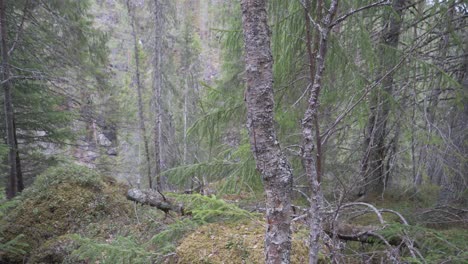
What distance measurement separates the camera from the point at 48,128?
26.3ft

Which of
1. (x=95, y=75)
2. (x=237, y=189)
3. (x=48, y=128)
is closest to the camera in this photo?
(x=237, y=189)

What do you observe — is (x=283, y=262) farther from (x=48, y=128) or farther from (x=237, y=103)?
(x=48, y=128)

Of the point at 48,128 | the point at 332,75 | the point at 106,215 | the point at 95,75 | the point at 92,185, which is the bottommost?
the point at 106,215

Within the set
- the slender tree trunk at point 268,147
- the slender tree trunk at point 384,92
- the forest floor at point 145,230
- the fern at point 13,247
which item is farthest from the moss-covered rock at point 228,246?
the fern at point 13,247

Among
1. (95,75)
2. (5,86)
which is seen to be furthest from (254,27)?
(95,75)

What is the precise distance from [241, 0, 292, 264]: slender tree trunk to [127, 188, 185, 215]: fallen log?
7.64ft

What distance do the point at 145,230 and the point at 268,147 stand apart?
3003 millimetres

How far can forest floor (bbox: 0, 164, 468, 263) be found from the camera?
267 centimetres

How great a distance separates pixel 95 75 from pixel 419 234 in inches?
323

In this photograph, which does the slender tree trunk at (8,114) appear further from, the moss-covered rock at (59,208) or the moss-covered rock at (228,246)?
the moss-covered rock at (228,246)

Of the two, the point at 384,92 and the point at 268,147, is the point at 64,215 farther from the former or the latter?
the point at 384,92

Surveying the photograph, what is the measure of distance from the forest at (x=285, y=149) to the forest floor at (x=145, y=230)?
2 cm

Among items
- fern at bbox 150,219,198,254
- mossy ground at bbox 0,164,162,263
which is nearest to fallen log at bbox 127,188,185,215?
mossy ground at bbox 0,164,162,263

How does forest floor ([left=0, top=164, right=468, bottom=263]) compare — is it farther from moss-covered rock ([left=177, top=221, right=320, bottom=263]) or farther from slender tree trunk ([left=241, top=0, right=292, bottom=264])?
slender tree trunk ([left=241, top=0, right=292, bottom=264])
